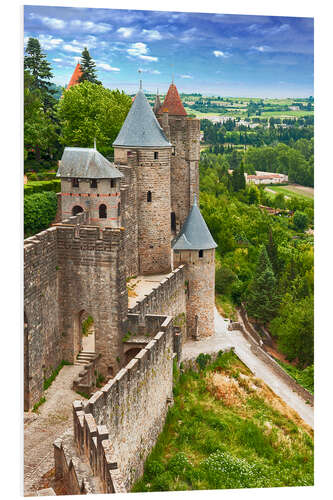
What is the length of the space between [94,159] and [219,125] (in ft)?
17.3

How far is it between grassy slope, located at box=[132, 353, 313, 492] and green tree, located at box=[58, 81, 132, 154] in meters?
12.5

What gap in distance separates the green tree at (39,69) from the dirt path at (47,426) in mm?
7748

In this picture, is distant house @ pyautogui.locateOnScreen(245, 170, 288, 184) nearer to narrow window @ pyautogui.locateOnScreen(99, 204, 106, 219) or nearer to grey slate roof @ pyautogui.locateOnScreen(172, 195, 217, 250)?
grey slate roof @ pyautogui.locateOnScreen(172, 195, 217, 250)

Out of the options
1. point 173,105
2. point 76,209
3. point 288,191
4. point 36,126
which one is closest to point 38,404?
point 76,209

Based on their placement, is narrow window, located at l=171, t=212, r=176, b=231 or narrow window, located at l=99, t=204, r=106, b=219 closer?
narrow window, located at l=99, t=204, r=106, b=219

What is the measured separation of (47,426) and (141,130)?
41.2 ft

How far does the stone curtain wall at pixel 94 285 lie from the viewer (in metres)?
17.5

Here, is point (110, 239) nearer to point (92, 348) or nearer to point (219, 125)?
point (92, 348)

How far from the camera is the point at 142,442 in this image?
15.7 metres

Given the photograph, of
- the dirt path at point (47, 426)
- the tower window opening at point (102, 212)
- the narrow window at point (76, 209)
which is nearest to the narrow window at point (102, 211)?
the tower window opening at point (102, 212)

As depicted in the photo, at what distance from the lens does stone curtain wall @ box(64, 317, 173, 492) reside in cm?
1191

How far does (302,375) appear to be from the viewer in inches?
958

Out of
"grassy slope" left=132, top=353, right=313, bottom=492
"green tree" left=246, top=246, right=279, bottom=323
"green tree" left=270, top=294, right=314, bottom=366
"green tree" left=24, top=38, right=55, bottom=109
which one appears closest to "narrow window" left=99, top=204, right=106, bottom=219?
"green tree" left=24, top=38, right=55, bottom=109

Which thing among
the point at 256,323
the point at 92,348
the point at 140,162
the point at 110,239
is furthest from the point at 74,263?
the point at 256,323
